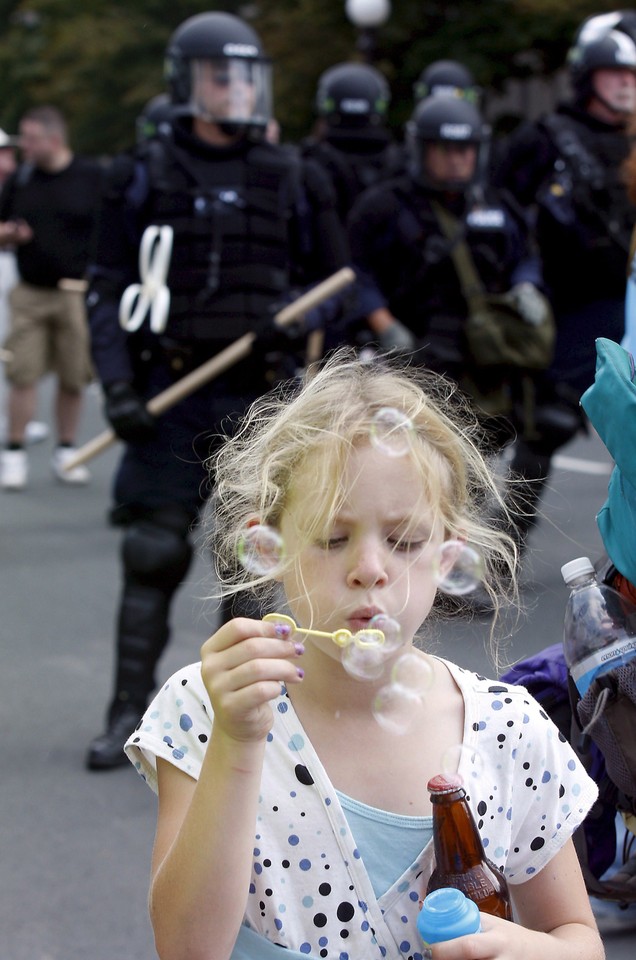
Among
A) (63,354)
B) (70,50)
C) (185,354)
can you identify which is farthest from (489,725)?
(70,50)

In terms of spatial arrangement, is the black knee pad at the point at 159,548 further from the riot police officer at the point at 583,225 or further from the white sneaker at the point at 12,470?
the white sneaker at the point at 12,470

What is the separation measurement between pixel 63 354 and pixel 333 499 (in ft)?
28.2

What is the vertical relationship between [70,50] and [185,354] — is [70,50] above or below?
below

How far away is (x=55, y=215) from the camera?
10.3 m

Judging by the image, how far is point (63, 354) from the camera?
10.4 metres

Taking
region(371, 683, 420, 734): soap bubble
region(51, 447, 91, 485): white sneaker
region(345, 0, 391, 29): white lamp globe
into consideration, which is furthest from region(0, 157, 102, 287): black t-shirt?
region(345, 0, 391, 29): white lamp globe

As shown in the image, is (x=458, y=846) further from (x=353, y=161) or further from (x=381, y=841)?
(x=353, y=161)

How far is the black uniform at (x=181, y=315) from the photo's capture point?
477 centimetres

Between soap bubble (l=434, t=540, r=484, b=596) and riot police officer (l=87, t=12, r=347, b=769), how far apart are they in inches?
99.9

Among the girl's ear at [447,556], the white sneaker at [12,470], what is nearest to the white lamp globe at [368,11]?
the white sneaker at [12,470]

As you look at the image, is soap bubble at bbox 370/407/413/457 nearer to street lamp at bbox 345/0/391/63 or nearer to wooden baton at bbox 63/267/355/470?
wooden baton at bbox 63/267/355/470

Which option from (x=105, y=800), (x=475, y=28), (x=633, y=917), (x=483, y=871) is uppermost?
(x=483, y=871)

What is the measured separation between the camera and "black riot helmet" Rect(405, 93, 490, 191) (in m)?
6.88

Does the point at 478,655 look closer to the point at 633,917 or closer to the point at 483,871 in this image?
the point at 633,917
